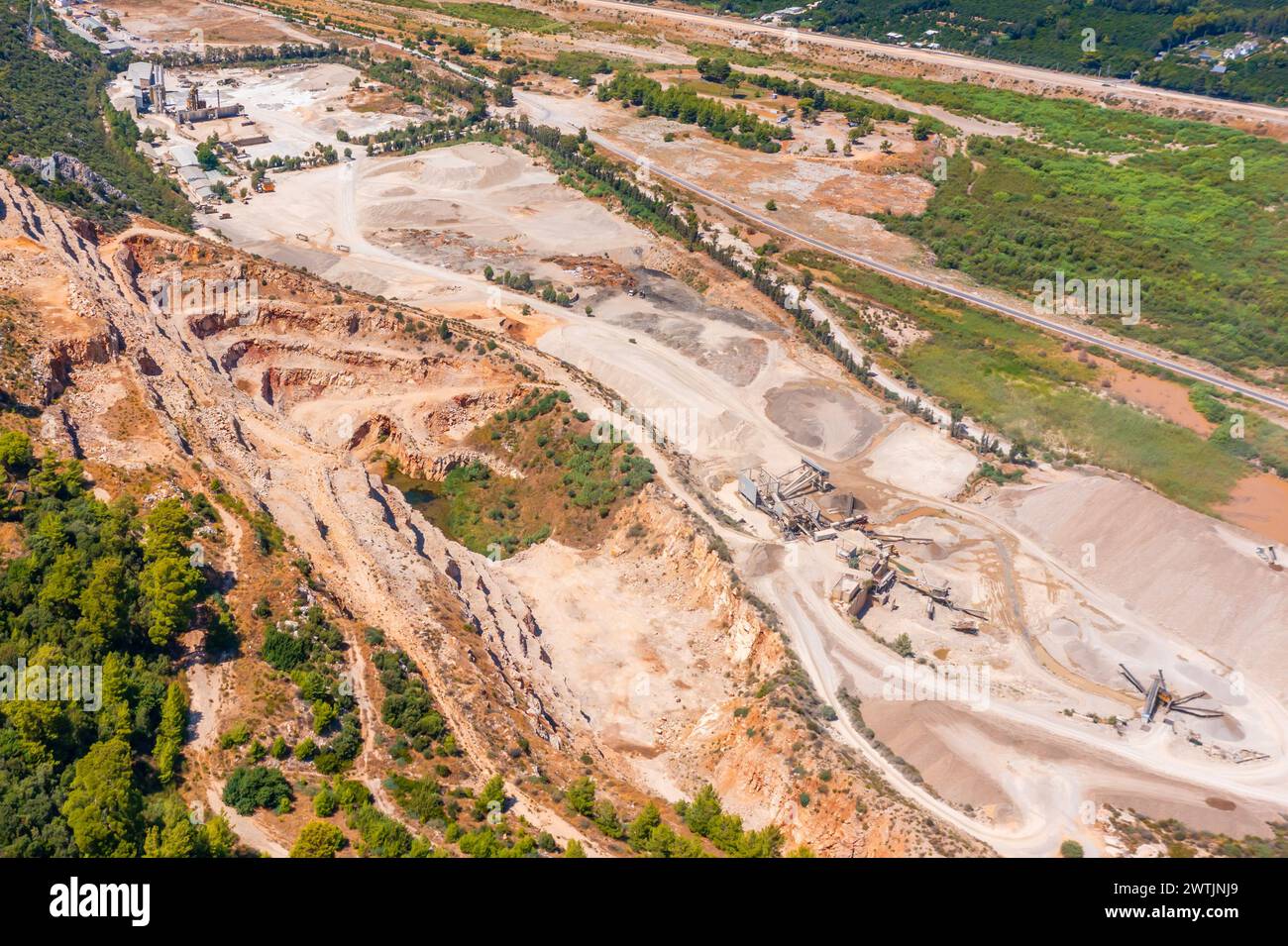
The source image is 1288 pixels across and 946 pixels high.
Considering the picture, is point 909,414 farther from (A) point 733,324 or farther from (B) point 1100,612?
(B) point 1100,612

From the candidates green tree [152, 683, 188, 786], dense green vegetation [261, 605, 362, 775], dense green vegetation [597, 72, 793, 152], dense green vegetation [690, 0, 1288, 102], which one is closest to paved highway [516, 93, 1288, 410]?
dense green vegetation [597, 72, 793, 152]

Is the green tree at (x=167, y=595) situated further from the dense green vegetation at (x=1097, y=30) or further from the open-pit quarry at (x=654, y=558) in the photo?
the dense green vegetation at (x=1097, y=30)

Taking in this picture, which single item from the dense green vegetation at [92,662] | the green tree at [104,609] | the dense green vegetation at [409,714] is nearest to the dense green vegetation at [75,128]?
the dense green vegetation at [92,662]

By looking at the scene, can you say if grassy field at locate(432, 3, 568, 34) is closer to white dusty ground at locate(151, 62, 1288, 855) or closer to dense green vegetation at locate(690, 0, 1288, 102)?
dense green vegetation at locate(690, 0, 1288, 102)

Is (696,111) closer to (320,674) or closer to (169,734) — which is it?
(320,674)

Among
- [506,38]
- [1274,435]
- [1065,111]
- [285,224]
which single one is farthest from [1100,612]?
[506,38]

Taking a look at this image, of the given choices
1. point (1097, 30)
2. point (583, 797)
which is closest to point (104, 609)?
point (583, 797)
